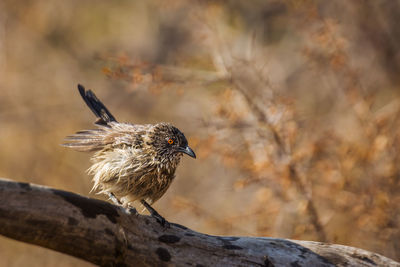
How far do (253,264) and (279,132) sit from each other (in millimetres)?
2436

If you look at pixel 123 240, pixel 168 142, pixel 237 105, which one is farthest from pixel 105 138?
pixel 237 105

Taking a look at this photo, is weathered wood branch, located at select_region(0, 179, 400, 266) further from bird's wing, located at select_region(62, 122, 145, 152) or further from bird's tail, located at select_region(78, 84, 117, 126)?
bird's tail, located at select_region(78, 84, 117, 126)

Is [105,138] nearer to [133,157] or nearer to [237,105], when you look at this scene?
[133,157]

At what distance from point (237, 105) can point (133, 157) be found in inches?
88.6

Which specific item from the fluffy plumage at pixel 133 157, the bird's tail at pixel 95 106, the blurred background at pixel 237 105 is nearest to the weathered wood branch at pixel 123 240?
the fluffy plumage at pixel 133 157

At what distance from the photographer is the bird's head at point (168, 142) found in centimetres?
434

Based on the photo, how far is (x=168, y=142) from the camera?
4.42 metres

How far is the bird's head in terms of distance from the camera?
4.34 metres

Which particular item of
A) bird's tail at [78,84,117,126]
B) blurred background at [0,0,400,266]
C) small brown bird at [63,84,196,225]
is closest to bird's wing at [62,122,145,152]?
small brown bird at [63,84,196,225]

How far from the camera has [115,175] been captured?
4.12m

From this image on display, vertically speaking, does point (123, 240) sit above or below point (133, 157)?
below

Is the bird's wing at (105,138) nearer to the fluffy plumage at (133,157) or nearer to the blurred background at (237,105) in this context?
the fluffy plumage at (133,157)

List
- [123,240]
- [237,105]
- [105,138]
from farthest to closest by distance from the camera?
[237,105] < [105,138] < [123,240]

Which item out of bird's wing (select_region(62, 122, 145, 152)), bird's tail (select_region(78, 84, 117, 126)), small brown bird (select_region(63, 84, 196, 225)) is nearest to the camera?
small brown bird (select_region(63, 84, 196, 225))
